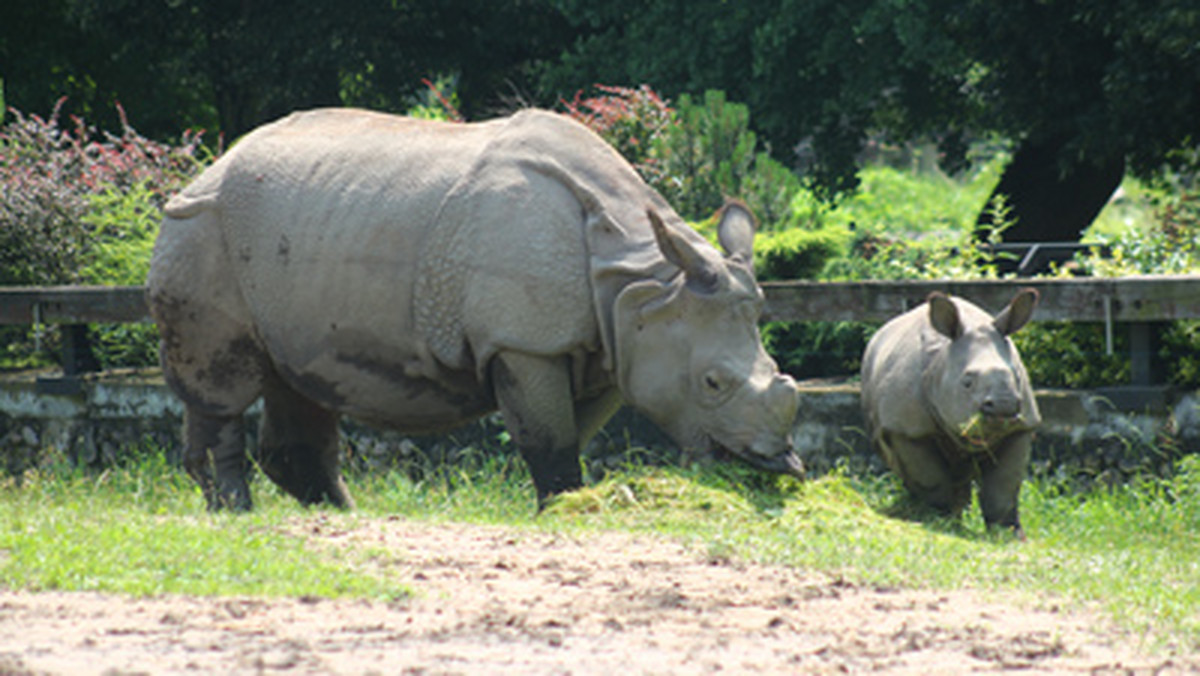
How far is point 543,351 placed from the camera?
8242 millimetres

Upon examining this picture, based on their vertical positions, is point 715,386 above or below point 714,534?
above

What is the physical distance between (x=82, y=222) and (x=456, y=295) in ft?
19.5

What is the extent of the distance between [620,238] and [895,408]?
1642 millimetres

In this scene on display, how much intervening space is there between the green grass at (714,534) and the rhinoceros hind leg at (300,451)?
0.17m

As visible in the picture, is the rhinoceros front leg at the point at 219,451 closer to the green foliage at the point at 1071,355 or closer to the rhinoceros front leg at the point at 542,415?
the rhinoceros front leg at the point at 542,415

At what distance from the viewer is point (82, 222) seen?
13312 mm

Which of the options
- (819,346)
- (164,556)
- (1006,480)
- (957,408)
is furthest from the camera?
(819,346)

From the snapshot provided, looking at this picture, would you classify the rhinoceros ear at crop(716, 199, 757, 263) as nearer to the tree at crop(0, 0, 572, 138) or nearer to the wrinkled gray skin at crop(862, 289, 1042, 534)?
the wrinkled gray skin at crop(862, 289, 1042, 534)

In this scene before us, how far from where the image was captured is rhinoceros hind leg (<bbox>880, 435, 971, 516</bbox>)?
866 centimetres

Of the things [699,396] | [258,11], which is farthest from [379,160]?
[258,11]

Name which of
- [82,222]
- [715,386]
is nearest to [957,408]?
[715,386]

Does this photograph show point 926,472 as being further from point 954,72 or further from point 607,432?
point 954,72

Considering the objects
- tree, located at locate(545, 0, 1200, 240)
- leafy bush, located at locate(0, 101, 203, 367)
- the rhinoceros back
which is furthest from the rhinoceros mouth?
tree, located at locate(545, 0, 1200, 240)

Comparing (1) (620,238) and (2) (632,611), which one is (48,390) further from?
(2) (632,611)
